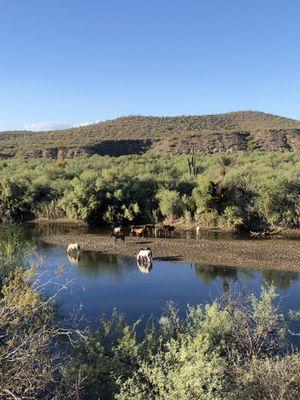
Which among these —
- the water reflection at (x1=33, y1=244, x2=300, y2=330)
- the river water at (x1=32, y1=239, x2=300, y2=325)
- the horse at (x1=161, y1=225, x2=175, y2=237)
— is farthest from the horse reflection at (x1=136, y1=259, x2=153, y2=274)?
the horse at (x1=161, y1=225, x2=175, y2=237)

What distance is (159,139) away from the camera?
98.6 meters

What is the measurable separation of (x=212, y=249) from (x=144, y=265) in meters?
6.38

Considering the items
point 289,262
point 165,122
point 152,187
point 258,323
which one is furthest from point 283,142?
point 258,323

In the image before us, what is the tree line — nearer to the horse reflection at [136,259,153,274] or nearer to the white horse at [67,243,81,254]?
the white horse at [67,243,81,254]

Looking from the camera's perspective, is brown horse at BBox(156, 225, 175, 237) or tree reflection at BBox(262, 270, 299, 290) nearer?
tree reflection at BBox(262, 270, 299, 290)

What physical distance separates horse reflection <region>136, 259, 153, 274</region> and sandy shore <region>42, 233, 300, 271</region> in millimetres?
1916

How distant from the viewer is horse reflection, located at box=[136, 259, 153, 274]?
28.8m

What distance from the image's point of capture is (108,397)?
11.4 metres

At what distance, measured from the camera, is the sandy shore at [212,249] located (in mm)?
30156

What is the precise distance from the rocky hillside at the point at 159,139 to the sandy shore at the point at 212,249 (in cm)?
4250

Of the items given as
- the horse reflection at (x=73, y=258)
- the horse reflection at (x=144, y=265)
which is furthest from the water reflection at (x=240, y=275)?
the horse reflection at (x=73, y=258)

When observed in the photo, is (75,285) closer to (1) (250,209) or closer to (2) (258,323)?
(2) (258,323)

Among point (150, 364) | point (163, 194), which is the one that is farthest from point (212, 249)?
point (150, 364)

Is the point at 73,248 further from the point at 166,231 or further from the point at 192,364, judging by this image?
the point at 192,364
